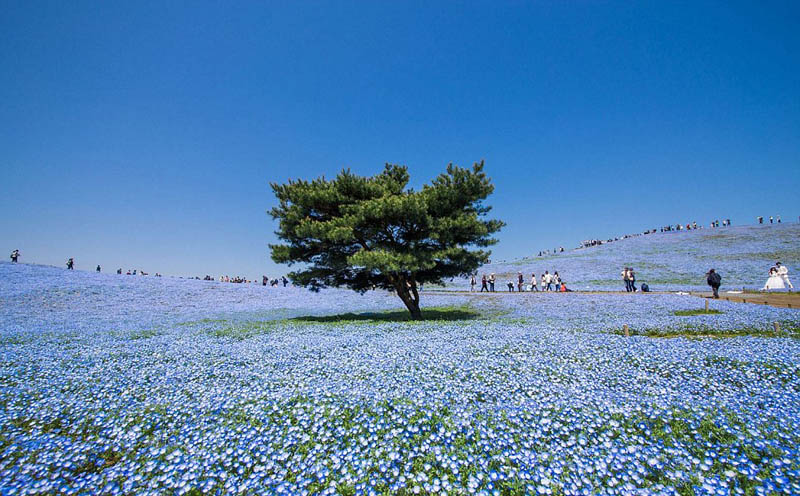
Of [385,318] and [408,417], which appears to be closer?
[408,417]

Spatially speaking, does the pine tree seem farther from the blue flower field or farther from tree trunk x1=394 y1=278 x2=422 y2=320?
the blue flower field

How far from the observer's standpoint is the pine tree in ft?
54.0

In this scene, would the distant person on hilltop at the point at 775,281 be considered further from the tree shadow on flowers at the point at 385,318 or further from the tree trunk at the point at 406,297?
the tree trunk at the point at 406,297

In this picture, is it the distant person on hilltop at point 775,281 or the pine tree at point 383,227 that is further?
the distant person on hilltop at point 775,281

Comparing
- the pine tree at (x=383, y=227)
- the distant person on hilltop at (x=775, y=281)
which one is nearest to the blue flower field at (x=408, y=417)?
the pine tree at (x=383, y=227)

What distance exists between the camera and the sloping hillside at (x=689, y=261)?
33844mm

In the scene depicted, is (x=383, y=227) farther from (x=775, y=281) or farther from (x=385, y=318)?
(x=775, y=281)

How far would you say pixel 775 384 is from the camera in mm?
6406

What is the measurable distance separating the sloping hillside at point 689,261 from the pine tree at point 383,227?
2365cm

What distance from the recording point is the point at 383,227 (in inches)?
703

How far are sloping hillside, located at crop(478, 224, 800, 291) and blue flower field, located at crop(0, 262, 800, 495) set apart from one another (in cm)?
2804

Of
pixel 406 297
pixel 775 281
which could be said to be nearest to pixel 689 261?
pixel 775 281

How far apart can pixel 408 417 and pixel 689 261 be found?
172ft

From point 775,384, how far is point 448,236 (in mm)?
12176
